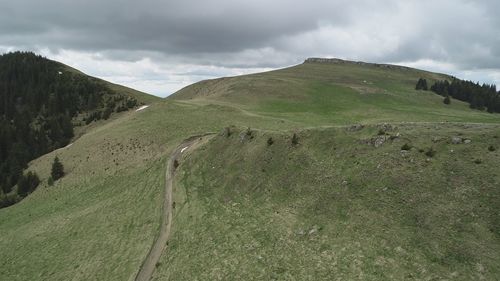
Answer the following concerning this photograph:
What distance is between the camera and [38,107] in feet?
460

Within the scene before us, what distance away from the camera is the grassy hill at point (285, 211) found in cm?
2428

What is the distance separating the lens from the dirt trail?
32.8 meters

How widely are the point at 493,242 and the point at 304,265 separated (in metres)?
11.6

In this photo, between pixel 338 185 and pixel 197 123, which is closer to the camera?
pixel 338 185

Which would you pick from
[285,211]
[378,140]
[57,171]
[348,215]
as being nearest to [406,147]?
[378,140]

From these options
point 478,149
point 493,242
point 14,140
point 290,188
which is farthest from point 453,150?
point 14,140

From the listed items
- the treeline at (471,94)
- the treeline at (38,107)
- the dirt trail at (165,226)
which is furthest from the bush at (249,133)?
the treeline at (471,94)

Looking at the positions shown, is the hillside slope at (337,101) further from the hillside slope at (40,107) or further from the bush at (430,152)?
the bush at (430,152)

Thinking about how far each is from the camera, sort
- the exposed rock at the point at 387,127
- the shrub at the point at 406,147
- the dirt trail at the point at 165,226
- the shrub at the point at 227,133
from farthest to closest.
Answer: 1. the shrub at the point at 227,133
2. the exposed rock at the point at 387,127
3. the dirt trail at the point at 165,226
4. the shrub at the point at 406,147

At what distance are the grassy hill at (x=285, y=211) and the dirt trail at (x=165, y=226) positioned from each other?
81 cm

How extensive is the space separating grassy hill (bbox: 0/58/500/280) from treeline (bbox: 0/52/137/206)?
26.8 meters

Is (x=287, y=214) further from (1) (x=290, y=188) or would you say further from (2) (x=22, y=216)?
(2) (x=22, y=216)

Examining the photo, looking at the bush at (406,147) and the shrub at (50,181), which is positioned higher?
the bush at (406,147)

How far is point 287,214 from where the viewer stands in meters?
32.6
